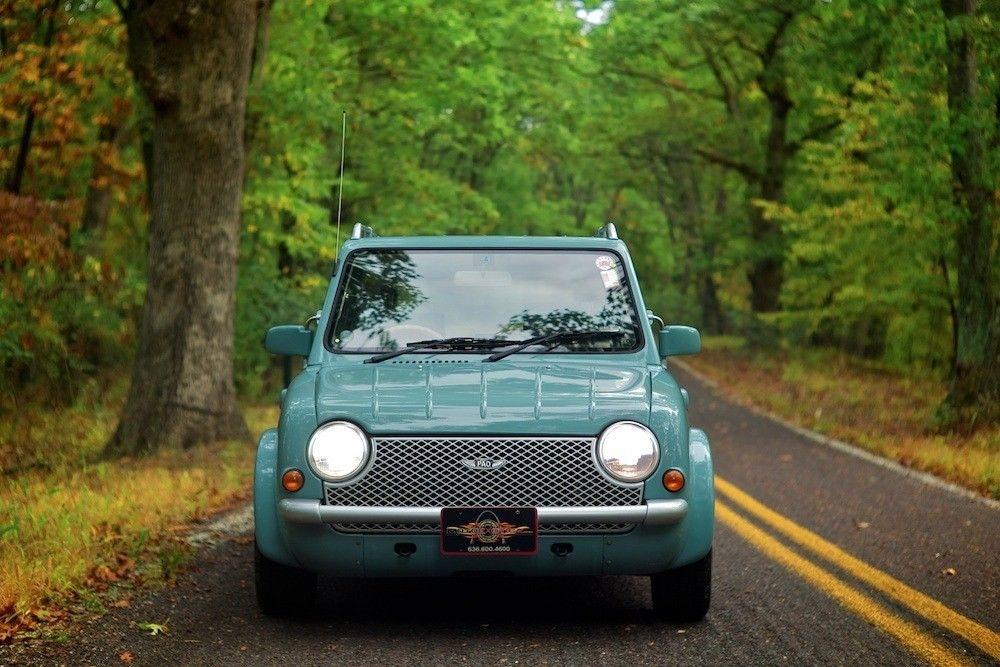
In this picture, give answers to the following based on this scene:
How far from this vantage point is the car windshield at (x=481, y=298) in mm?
6402

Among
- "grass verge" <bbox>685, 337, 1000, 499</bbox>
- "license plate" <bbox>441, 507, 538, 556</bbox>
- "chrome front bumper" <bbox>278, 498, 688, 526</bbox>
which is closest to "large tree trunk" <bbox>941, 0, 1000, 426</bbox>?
"grass verge" <bbox>685, 337, 1000, 499</bbox>

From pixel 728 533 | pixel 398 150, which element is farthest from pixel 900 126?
pixel 398 150

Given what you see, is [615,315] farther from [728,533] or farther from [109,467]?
[109,467]

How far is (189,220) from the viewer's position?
12.4 meters

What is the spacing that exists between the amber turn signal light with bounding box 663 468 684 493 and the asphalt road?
2.11 feet

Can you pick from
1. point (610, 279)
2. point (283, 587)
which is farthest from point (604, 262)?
point (283, 587)

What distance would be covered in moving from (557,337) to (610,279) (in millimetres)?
A: 594

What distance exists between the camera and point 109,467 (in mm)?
11469

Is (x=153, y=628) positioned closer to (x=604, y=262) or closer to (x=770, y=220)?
(x=604, y=262)

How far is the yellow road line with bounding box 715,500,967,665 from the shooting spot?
513 cm

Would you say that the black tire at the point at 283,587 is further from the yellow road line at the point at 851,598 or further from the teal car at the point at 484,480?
the yellow road line at the point at 851,598

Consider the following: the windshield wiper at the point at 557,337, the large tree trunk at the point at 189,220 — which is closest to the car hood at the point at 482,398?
the windshield wiper at the point at 557,337

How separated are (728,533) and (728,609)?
95.1 inches

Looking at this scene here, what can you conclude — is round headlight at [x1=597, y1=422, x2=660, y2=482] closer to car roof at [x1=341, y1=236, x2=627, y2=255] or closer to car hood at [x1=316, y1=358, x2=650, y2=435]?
car hood at [x1=316, y1=358, x2=650, y2=435]
